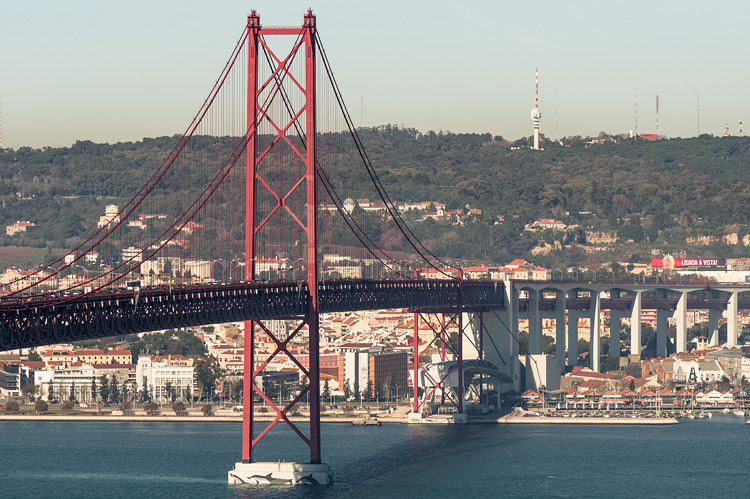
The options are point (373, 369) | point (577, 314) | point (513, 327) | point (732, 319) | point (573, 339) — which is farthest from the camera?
point (732, 319)

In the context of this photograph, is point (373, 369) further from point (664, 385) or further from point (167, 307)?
point (167, 307)

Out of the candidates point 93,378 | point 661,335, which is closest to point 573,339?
point 661,335

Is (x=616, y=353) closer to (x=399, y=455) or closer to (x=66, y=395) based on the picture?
(x=66, y=395)

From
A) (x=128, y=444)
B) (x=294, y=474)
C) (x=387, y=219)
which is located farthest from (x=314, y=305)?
(x=387, y=219)

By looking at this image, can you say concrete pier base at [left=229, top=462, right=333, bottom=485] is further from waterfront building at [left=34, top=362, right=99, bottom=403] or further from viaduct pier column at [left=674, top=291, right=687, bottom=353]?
viaduct pier column at [left=674, top=291, right=687, bottom=353]

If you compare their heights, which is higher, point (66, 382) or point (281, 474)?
point (66, 382)

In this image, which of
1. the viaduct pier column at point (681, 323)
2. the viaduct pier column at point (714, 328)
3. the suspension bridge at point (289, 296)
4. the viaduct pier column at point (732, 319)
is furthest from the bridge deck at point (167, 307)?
the viaduct pier column at point (714, 328)

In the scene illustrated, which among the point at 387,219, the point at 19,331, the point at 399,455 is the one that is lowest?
the point at 399,455
